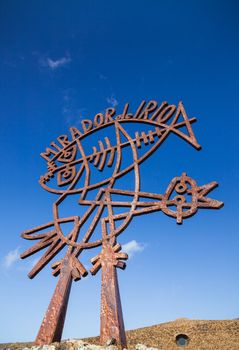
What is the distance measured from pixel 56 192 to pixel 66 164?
0.56 m

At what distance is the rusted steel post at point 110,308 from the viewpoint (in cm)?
258

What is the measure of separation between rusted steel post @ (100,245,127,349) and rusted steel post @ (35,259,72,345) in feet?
1.39

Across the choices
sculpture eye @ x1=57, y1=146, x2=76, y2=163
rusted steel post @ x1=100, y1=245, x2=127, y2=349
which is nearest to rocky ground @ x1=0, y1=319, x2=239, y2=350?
sculpture eye @ x1=57, y1=146, x2=76, y2=163

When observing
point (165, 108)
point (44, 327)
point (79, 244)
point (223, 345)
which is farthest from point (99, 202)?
point (223, 345)

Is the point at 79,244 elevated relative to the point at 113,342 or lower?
elevated

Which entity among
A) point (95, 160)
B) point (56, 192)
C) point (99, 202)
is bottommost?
point (99, 202)

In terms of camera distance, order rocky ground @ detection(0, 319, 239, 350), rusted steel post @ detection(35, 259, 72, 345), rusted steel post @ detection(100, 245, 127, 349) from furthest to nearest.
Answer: rocky ground @ detection(0, 319, 239, 350), rusted steel post @ detection(35, 259, 72, 345), rusted steel post @ detection(100, 245, 127, 349)

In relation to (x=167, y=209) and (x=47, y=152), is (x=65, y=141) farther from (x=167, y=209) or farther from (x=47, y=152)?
(x=167, y=209)

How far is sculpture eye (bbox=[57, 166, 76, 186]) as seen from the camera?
457 centimetres

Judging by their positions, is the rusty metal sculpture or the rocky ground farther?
the rocky ground

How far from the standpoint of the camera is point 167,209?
3.40 m

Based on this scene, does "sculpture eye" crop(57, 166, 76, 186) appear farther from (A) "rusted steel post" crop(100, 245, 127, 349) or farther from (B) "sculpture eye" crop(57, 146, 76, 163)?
(A) "rusted steel post" crop(100, 245, 127, 349)

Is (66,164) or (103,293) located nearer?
(103,293)

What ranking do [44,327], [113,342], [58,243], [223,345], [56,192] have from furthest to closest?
[223,345]
[56,192]
[58,243]
[44,327]
[113,342]
